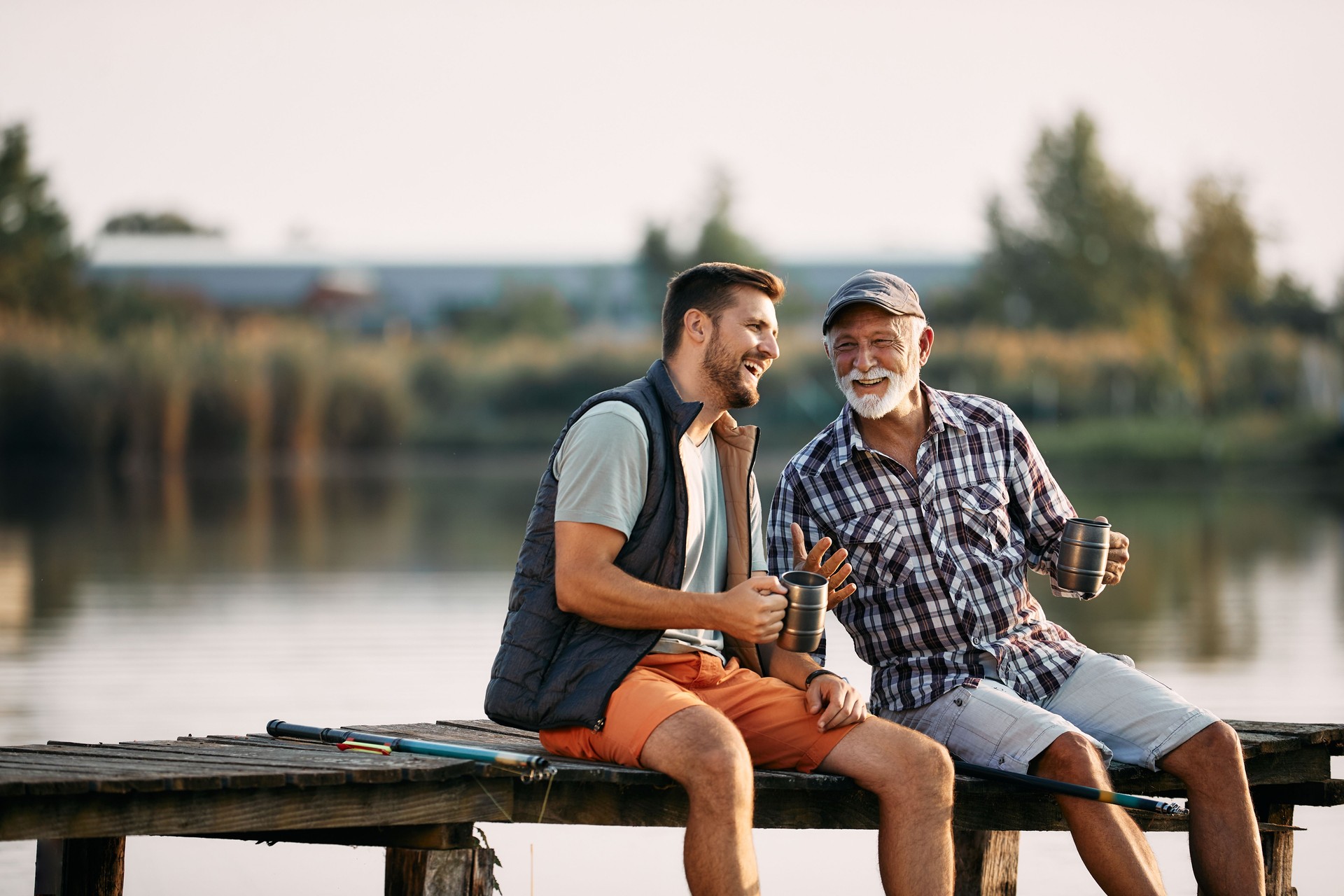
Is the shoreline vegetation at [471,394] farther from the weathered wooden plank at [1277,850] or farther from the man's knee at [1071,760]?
the man's knee at [1071,760]

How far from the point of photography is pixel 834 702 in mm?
4016

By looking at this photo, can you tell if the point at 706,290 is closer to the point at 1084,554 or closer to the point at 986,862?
the point at 1084,554

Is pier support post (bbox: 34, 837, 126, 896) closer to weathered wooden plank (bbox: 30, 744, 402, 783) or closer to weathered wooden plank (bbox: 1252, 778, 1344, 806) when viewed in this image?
weathered wooden plank (bbox: 30, 744, 402, 783)

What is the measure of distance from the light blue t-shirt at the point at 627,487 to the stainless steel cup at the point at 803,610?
206mm

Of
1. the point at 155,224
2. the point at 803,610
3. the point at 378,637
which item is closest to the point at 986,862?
the point at 803,610

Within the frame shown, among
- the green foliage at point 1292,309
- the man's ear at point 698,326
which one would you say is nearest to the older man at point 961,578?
the man's ear at point 698,326

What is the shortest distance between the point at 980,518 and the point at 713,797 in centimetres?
120

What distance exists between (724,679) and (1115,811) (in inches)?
37.2

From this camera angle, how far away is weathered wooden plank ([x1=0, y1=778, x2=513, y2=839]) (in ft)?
11.9

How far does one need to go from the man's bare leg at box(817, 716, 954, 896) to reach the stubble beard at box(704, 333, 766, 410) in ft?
2.82

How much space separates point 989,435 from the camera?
4594 mm

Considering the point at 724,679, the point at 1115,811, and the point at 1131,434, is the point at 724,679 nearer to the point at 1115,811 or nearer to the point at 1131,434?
the point at 1115,811

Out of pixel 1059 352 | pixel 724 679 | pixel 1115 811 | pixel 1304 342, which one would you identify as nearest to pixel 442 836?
pixel 724 679

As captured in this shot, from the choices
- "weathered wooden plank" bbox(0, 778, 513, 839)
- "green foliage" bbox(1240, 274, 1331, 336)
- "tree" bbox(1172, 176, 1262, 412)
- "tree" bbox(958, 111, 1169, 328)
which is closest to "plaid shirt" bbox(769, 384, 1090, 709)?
"weathered wooden plank" bbox(0, 778, 513, 839)
